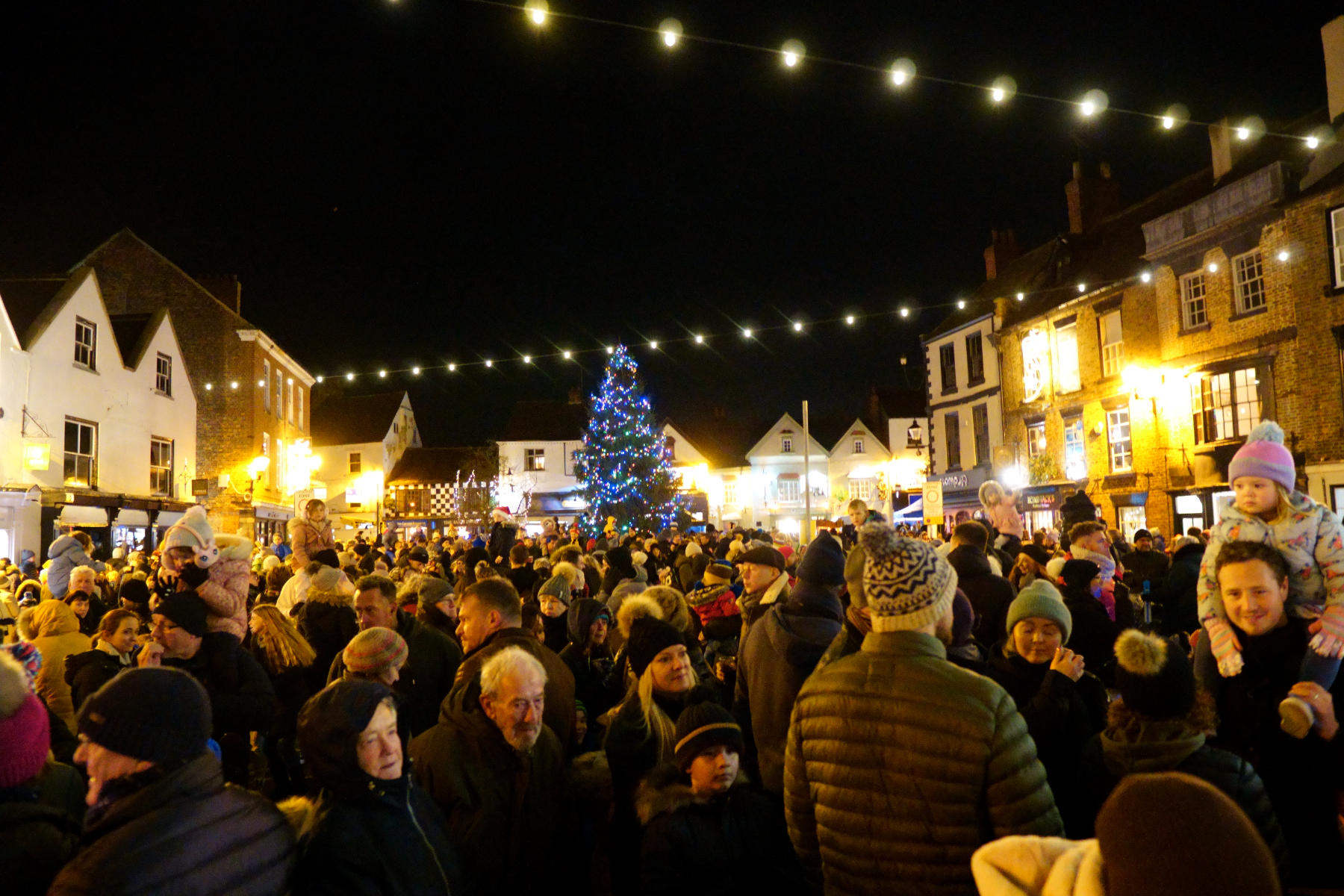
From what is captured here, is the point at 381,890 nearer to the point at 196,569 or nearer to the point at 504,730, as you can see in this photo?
the point at 504,730

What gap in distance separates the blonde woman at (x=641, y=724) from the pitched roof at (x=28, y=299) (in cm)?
2115

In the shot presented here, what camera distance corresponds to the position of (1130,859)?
4.48ft

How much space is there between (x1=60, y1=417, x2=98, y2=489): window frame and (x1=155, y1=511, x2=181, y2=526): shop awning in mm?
3023

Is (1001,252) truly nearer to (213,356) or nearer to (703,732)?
(213,356)

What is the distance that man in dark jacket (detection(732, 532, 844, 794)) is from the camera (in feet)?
13.3

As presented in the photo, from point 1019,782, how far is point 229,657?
4.14 metres

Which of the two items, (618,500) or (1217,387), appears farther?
(618,500)

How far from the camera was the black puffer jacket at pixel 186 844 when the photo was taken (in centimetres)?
196

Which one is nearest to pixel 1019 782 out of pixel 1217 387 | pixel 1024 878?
pixel 1024 878

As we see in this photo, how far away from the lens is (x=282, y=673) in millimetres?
5488

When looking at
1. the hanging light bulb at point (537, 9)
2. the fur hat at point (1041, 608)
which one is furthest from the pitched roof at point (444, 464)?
the fur hat at point (1041, 608)

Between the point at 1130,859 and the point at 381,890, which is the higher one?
the point at 1130,859

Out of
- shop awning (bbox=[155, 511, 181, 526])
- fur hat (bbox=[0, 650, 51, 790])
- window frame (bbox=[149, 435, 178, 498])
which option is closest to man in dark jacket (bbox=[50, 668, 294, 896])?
fur hat (bbox=[0, 650, 51, 790])

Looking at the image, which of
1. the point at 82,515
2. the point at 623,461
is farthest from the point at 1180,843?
the point at 623,461
